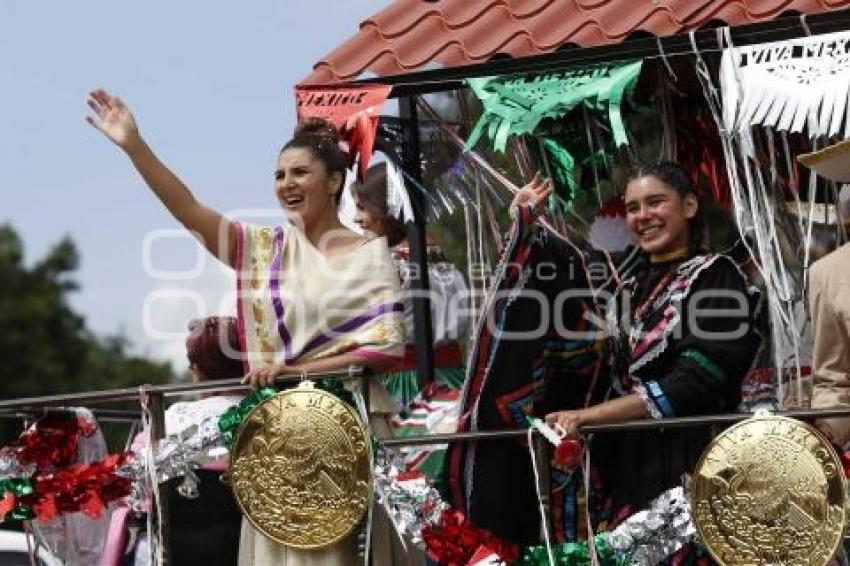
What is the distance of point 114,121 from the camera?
21.6 ft

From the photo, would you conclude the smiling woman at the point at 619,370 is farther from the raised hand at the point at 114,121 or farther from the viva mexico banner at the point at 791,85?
the raised hand at the point at 114,121

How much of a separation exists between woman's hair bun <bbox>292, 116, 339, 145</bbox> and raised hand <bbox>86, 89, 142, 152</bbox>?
0.57 m

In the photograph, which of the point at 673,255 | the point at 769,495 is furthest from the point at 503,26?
the point at 769,495

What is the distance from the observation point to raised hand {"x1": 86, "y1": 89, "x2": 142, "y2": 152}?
21.5 feet

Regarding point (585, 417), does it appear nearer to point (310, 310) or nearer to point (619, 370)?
point (619, 370)

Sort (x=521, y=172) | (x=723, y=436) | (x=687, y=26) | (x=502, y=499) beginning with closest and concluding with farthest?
(x=723, y=436)
(x=502, y=499)
(x=687, y=26)
(x=521, y=172)

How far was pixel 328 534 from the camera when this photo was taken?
21.1 ft

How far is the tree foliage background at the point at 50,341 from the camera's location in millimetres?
32719

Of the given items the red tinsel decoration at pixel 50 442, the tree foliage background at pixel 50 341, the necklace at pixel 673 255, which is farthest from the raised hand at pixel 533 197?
the tree foliage background at pixel 50 341

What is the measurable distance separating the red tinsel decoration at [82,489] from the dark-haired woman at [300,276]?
48 centimetres

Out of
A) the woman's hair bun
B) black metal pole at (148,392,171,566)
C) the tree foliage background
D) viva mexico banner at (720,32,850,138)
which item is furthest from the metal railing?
the tree foliage background

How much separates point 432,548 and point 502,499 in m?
0.27

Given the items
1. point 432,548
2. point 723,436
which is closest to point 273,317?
point 432,548

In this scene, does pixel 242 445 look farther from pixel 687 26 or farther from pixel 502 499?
pixel 687 26
